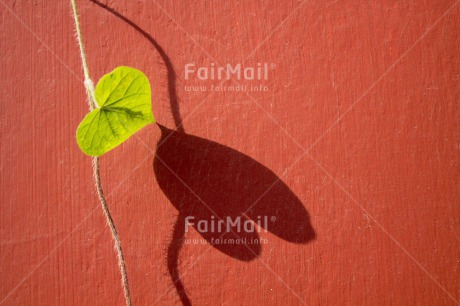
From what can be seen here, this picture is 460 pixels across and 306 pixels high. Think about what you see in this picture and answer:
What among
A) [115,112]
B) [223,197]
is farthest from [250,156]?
[115,112]

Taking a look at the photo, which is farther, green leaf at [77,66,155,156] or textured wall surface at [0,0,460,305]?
textured wall surface at [0,0,460,305]

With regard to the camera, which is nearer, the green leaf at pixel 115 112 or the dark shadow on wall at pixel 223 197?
the green leaf at pixel 115 112

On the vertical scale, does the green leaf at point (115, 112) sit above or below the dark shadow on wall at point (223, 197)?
above

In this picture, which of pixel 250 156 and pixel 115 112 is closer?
pixel 115 112

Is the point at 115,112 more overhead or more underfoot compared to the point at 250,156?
→ more overhead

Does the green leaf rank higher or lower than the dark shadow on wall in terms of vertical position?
higher

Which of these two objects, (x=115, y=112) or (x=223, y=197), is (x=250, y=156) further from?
(x=115, y=112)
